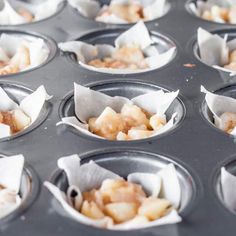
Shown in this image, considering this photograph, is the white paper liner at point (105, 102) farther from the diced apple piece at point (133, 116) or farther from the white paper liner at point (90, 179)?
the white paper liner at point (90, 179)

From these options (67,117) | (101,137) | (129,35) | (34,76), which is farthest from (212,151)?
(129,35)

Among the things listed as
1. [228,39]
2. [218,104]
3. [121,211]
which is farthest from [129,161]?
[228,39]

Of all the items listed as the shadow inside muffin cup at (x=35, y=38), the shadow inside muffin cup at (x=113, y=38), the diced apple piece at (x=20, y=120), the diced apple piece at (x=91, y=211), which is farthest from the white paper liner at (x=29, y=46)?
the diced apple piece at (x=91, y=211)

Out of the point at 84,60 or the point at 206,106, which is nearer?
the point at 206,106

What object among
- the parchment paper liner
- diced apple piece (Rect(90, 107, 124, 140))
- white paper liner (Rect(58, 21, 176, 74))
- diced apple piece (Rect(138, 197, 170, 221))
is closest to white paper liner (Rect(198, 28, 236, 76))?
white paper liner (Rect(58, 21, 176, 74))

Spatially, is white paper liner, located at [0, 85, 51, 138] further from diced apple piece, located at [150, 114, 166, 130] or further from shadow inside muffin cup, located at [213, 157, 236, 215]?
shadow inside muffin cup, located at [213, 157, 236, 215]

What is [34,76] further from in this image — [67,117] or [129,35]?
[129,35]
